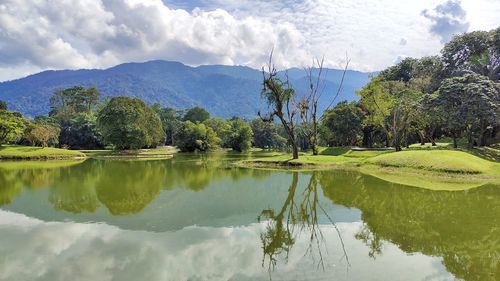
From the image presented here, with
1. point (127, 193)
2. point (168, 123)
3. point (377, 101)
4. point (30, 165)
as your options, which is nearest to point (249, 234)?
point (127, 193)

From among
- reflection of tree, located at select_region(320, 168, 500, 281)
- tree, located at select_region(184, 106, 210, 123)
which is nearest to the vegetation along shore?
reflection of tree, located at select_region(320, 168, 500, 281)

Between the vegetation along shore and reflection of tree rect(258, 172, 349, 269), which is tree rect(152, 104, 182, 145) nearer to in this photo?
the vegetation along shore

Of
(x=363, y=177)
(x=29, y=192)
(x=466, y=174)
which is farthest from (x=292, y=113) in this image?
(x=29, y=192)

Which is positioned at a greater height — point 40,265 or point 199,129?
point 199,129

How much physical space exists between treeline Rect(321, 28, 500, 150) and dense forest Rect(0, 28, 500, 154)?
0.11 m

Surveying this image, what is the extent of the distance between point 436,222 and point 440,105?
34189 millimetres

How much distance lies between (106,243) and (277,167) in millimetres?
30346

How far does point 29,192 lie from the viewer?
2509 centimetres

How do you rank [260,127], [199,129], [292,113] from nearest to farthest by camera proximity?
[292,113] → [199,129] → [260,127]

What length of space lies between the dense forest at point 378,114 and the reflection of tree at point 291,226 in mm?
23618

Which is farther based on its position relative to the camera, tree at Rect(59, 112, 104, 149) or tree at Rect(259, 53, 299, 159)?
tree at Rect(59, 112, 104, 149)

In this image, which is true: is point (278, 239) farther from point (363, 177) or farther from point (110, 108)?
point (110, 108)

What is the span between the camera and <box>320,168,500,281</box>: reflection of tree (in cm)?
1195

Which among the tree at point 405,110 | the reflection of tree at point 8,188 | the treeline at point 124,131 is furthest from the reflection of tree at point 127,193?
the treeline at point 124,131
